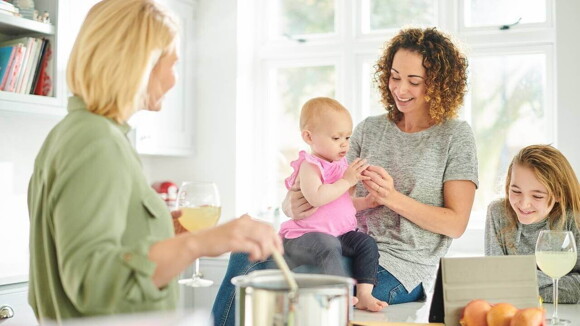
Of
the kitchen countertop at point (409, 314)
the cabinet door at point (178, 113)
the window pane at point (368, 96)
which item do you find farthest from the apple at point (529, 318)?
the window pane at point (368, 96)

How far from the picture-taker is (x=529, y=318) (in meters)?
1.33

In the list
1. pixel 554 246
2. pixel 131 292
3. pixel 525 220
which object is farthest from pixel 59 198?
pixel 525 220

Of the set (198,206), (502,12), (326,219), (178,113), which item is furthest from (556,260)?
(178,113)

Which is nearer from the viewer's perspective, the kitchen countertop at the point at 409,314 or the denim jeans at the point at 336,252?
the kitchen countertop at the point at 409,314

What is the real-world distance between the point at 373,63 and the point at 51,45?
1927 millimetres

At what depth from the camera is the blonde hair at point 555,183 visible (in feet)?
7.51

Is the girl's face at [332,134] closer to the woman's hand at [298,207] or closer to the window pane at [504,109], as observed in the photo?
the woman's hand at [298,207]

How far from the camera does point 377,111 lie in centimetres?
429

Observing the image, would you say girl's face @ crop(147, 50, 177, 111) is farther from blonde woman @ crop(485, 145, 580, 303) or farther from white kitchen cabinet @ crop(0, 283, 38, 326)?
white kitchen cabinet @ crop(0, 283, 38, 326)

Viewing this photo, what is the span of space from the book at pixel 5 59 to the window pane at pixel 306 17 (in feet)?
6.22

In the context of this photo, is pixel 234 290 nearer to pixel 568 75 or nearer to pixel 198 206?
pixel 198 206

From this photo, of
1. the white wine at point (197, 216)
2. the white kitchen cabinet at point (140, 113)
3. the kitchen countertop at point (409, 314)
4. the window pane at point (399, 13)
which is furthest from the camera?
the window pane at point (399, 13)

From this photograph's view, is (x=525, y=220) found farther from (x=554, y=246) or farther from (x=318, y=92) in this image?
(x=318, y=92)

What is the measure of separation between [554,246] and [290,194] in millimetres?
881
